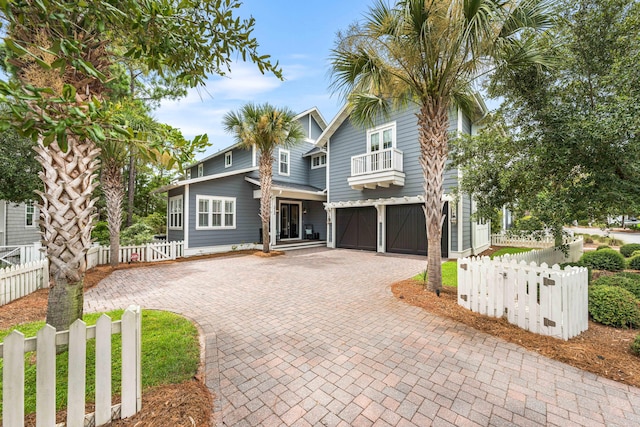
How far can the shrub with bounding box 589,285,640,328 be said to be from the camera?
4203 mm

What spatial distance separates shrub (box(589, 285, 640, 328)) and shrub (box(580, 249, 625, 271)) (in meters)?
4.41

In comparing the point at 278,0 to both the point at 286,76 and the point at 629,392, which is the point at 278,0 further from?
the point at 629,392

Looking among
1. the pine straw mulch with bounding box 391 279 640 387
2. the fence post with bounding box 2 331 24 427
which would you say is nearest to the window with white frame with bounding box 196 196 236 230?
the pine straw mulch with bounding box 391 279 640 387

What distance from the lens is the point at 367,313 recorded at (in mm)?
4855

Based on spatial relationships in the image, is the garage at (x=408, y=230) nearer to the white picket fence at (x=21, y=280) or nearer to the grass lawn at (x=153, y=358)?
the grass lawn at (x=153, y=358)

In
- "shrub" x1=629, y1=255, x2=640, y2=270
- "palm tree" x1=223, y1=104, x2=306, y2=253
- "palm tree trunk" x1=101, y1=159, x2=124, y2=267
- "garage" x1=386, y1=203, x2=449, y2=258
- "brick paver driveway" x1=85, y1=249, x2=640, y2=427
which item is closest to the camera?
"brick paver driveway" x1=85, y1=249, x2=640, y2=427

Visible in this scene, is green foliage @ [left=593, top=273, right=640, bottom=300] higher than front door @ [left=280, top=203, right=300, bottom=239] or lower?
lower

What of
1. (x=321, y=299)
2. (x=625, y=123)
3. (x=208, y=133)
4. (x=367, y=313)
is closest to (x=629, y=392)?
(x=367, y=313)

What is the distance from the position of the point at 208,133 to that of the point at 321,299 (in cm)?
453

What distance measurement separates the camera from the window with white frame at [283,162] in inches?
650

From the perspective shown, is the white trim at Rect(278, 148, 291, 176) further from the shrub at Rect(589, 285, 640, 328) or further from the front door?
the shrub at Rect(589, 285, 640, 328)

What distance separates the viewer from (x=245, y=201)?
14.4 metres

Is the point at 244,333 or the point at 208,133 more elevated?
the point at 208,133

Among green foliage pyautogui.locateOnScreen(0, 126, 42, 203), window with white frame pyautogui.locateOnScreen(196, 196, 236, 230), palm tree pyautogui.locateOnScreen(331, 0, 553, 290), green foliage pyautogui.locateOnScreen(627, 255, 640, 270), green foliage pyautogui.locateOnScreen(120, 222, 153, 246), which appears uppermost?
palm tree pyautogui.locateOnScreen(331, 0, 553, 290)
